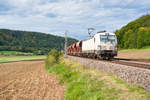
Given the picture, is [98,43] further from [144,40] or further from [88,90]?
[144,40]

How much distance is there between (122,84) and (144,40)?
61.4m

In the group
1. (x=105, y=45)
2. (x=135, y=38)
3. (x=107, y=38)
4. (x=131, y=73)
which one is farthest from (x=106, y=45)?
(x=135, y=38)

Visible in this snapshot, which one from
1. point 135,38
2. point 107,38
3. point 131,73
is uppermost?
point 135,38

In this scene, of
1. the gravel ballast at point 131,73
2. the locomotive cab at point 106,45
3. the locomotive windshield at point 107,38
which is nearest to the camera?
the gravel ballast at point 131,73

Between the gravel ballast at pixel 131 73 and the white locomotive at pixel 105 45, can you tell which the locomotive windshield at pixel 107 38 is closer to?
the white locomotive at pixel 105 45

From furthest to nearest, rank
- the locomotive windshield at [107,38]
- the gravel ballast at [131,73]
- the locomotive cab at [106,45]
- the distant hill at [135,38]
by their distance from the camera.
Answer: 1. the distant hill at [135,38]
2. the locomotive windshield at [107,38]
3. the locomotive cab at [106,45]
4. the gravel ballast at [131,73]

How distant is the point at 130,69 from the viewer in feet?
30.1

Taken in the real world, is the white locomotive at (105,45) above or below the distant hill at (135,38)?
below

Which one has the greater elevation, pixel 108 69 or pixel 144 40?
pixel 144 40

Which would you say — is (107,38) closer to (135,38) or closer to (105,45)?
(105,45)

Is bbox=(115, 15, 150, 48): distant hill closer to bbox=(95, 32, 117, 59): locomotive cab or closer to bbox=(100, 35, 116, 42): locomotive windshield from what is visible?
bbox=(100, 35, 116, 42): locomotive windshield

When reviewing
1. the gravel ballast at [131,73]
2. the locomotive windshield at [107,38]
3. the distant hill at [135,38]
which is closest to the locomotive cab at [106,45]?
the locomotive windshield at [107,38]

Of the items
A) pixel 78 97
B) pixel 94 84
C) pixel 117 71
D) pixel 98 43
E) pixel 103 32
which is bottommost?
pixel 78 97

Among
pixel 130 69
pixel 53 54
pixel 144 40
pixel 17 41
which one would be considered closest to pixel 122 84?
pixel 130 69
